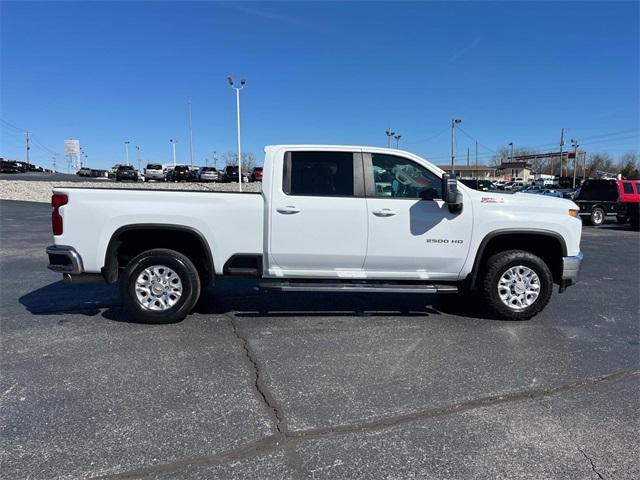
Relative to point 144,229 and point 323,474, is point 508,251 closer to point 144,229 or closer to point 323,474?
point 323,474

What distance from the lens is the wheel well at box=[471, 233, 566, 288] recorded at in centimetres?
540

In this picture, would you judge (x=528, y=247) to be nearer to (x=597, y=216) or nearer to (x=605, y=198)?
(x=597, y=216)

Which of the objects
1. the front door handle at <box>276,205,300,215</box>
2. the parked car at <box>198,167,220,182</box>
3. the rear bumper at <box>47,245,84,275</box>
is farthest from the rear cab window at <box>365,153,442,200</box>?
the parked car at <box>198,167,220,182</box>

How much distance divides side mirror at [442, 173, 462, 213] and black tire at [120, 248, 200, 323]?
2943mm

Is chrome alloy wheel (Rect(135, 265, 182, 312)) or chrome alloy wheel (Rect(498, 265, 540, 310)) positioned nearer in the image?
chrome alloy wheel (Rect(135, 265, 182, 312))

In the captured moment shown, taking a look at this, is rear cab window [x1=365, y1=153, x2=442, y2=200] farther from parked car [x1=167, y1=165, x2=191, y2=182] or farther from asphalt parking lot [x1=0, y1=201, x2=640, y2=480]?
parked car [x1=167, y1=165, x2=191, y2=182]

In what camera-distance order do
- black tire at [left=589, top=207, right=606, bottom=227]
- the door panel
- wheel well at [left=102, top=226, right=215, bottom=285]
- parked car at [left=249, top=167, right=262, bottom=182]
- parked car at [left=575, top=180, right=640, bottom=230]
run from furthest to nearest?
parked car at [left=249, top=167, right=262, bottom=182] → black tire at [left=589, top=207, right=606, bottom=227] → parked car at [left=575, top=180, right=640, bottom=230] → the door panel → wheel well at [left=102, top=226, right=215, bottom=285]

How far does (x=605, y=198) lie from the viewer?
20266 millimetres

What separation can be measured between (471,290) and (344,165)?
2.12m

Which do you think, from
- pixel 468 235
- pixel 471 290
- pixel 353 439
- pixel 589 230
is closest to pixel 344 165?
pixel 468 235

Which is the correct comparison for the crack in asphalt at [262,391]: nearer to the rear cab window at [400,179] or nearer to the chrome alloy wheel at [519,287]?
the rear cab window at [400,179]

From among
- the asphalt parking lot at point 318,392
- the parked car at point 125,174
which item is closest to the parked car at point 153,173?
the parked car at point 125,174

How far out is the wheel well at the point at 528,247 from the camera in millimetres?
5402

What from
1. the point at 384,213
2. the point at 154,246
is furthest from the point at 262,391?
the point at 154,246
